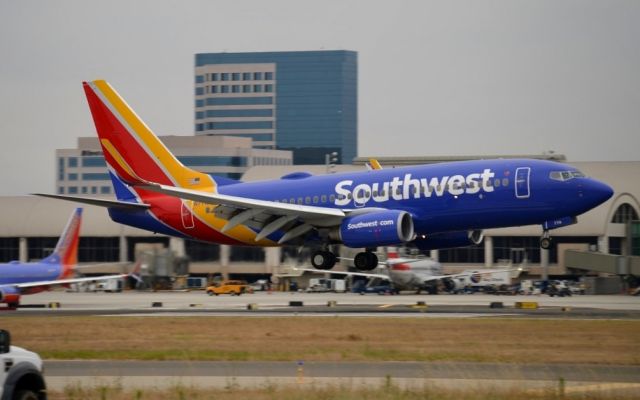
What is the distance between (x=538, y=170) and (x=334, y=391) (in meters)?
28.9

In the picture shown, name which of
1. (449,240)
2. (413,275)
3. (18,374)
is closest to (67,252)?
(413,275)

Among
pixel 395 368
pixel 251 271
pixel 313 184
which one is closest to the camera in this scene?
pixel 395 368

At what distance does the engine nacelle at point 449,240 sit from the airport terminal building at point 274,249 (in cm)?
3028

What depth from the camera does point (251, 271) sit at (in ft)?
293

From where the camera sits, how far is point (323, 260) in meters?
53.8

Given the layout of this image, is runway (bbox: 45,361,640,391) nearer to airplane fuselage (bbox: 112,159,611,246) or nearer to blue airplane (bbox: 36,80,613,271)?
blue airplane (bbox: 36,80,613,271)

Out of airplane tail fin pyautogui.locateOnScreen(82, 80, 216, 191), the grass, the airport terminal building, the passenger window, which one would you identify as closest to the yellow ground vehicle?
the airport terminal building

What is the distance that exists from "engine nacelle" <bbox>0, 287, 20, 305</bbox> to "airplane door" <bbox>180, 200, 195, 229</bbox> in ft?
37.9

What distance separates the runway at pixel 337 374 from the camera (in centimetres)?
2480

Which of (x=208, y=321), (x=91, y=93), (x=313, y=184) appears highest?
(x=91, y=93)

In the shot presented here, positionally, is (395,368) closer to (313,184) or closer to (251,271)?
(313,184)

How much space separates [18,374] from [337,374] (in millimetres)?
11200

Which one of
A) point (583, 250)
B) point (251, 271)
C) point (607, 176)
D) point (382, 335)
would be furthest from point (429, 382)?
point (607, 176)

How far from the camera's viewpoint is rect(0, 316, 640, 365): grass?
3278cm
